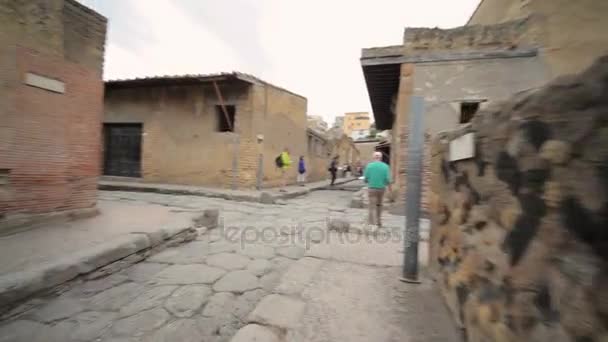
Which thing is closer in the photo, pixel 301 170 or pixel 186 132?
pixel 186 132

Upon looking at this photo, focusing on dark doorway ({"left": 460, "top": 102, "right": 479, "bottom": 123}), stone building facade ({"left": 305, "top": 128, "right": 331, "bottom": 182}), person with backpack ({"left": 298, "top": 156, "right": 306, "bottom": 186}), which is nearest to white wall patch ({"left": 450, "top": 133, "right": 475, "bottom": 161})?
dark doorway ({"left": 460, "top": 102, "right": 479, "bottom": 123})

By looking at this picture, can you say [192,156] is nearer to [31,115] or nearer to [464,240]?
[31,115]

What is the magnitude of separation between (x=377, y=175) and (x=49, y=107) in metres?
5.64

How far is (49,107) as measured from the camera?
4633mm

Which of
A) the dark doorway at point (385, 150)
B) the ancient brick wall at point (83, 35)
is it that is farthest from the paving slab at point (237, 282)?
the dark doorway at point (385, 150)

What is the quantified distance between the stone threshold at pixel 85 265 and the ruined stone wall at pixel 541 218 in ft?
11.7

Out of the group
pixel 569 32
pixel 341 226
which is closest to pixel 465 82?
pixel 569 32

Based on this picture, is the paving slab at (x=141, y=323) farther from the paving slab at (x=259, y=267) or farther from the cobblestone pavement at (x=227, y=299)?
the paving slab at (x=259, y=267)

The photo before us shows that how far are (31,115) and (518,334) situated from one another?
6.17 metres

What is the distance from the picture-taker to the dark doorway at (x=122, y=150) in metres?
13.1

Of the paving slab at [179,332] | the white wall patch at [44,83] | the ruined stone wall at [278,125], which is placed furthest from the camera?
the ruined stone wall at [278,125]

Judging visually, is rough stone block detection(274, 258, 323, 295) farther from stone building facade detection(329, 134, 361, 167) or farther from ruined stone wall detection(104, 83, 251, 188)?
stone building facade detection(329, 134, 361, 167)

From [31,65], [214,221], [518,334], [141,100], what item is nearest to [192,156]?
[141,100]

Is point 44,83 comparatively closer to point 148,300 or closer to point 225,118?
point 148,300
